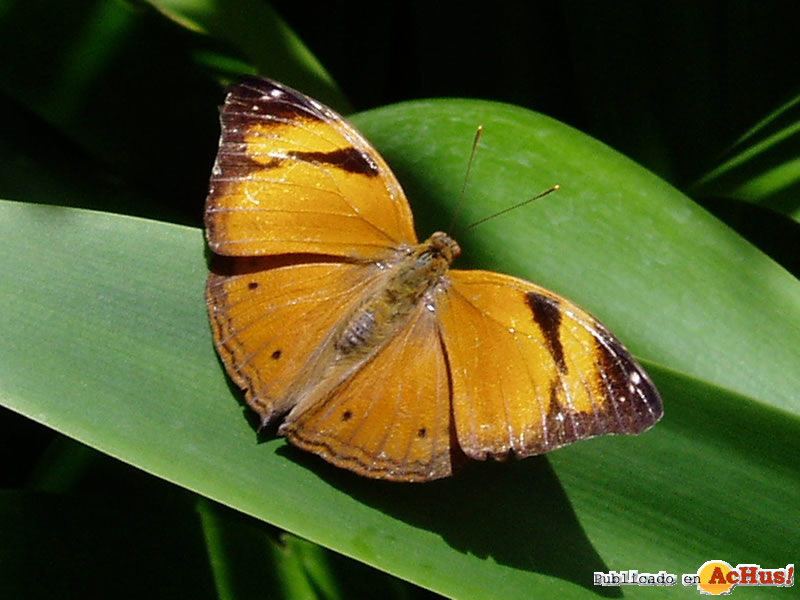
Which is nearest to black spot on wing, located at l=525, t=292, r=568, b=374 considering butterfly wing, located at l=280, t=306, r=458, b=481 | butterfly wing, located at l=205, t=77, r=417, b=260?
butterfly wing, located at l=280, t=306, r=458, b=481

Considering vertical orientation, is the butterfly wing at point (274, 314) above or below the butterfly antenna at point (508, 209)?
below

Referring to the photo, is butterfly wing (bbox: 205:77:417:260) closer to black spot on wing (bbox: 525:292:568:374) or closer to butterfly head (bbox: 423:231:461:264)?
butterfly head (bbox: 423:231:461:264)

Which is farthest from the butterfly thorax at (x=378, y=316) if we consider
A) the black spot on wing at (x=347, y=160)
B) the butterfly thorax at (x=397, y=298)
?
the black spot on wing at (x=347, y=160)

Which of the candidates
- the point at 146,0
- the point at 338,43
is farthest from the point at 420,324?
the point at 338,43


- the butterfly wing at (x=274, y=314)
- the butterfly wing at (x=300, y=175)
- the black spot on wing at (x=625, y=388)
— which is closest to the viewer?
the black spot on wing at (x=625, y=388)

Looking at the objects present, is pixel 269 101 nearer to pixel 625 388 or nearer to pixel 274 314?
pixel 274 314

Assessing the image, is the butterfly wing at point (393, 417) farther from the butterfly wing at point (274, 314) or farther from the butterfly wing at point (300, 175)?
the butterfly wing at point (300, 175)
